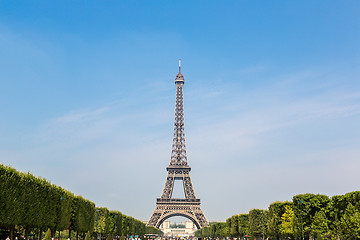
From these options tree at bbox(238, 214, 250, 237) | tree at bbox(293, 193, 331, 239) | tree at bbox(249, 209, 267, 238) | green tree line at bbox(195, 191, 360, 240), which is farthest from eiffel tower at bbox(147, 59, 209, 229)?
tree at bbox(293, 193, 331, 239)


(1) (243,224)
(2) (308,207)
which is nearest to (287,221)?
(2) (308,207)

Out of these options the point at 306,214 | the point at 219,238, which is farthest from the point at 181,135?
the point at 306,214

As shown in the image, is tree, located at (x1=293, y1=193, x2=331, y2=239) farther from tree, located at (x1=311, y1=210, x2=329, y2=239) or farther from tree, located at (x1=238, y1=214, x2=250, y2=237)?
tree, located at (x1=238, y1=214, x2=250, y2=237)

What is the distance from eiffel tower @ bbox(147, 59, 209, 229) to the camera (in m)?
128

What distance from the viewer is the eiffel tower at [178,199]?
12838 cm

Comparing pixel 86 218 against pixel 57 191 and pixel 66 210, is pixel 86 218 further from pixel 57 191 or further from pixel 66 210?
pixel 57 191

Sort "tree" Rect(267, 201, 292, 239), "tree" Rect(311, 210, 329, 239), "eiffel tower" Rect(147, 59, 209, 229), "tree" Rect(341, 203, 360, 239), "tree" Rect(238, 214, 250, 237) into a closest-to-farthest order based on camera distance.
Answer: "tree" Rect(341, 203, 360, 239) → "tree" Rect(311, 210, 329, 239) → "tree" Rect(267, 201, 292, 239) → "tree" Rect(238, 214, 250, 237) → "eiffel tower" Rect(147, 59, 209, 229)

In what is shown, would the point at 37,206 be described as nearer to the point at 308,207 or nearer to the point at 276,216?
the point at 308,207

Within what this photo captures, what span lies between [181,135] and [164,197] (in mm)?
28423

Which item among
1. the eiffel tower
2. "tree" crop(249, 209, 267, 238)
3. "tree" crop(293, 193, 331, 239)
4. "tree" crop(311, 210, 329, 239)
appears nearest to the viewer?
"tree" crop(311, 210, 329, 239)

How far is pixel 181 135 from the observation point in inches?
5817

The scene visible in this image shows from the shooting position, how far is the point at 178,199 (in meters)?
130

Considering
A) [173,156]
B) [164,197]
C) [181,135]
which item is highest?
[181,135]

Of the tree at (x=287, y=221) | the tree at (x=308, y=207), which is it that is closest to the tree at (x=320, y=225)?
the tree at (x=308, y=207)
